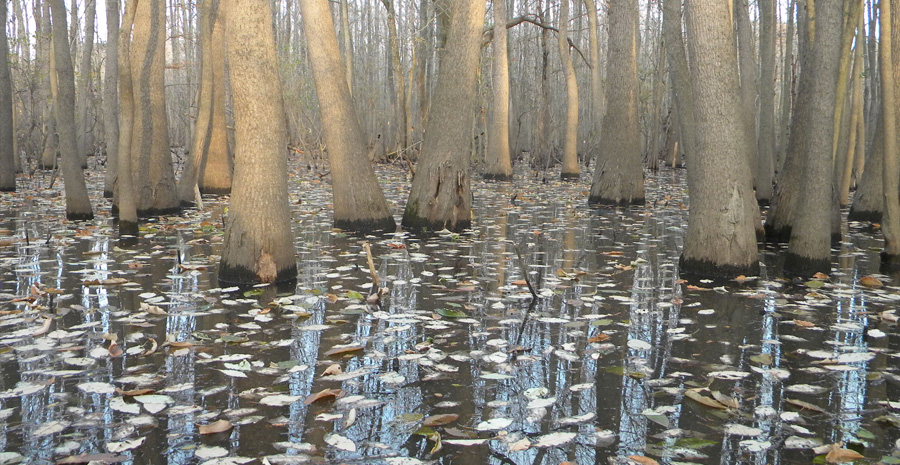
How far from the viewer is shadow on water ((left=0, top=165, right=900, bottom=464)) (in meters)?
2.89

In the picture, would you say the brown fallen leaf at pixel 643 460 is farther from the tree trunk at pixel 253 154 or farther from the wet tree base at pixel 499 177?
the wet tree base at pixel 499 177

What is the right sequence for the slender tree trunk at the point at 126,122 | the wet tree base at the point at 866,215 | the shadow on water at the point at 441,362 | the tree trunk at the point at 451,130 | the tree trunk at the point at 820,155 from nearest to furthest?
the shadow on water at the point at 441,362 → the tree trunk at the point at 820,155 → the slender tree trunk at the point at 126,122 → the tree trunk at the point at 451,130 → the wet tree base at the point at 866,215

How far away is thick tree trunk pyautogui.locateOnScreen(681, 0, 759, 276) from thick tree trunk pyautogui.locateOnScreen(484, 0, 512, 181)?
10654 mm

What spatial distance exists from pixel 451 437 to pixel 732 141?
4304 mm

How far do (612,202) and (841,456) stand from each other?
9695mm

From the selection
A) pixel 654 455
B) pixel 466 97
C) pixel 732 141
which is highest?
pixel 466 97

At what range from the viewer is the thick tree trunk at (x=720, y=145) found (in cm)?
614

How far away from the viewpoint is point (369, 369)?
375cm

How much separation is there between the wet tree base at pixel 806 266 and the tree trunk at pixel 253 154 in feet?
14.5

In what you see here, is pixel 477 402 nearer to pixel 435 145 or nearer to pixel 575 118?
pixel 435 145

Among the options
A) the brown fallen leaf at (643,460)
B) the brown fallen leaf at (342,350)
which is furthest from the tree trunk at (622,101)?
the brown fallen leaf at (643,460)

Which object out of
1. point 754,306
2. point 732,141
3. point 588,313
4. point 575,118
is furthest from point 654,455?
point 575,118

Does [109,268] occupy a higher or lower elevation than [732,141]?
lower

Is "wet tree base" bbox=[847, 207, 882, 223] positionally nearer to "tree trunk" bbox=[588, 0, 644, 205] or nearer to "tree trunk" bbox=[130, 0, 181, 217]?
"tree trunk" bbox=[588, 0, 644, 205]
